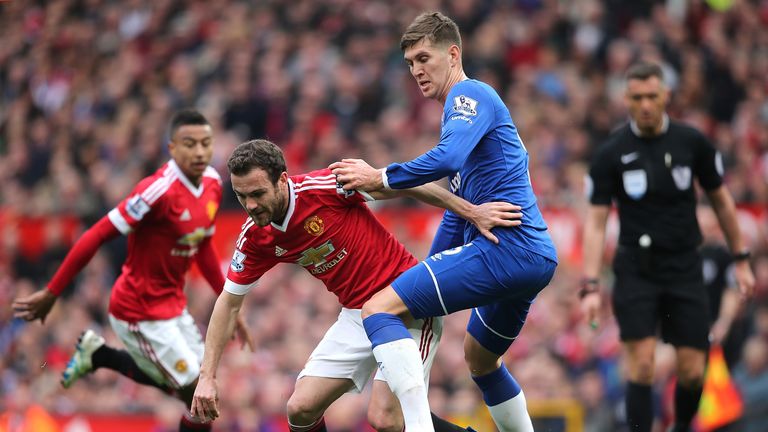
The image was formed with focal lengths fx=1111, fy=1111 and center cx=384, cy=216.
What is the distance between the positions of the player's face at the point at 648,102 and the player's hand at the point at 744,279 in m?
1.29

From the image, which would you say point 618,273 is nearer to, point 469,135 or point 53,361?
point 469,135

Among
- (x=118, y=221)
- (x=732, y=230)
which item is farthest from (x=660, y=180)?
(x=118, y=221)

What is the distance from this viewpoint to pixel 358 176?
20.8ft

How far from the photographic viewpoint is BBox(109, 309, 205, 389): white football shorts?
27.5ft

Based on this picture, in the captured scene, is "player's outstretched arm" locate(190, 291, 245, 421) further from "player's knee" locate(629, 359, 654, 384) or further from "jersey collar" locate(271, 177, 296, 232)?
"player's knee" locate(629, 359, 654, 384)

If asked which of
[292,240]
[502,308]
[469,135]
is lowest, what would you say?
[502,308]

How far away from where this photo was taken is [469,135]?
6.25m

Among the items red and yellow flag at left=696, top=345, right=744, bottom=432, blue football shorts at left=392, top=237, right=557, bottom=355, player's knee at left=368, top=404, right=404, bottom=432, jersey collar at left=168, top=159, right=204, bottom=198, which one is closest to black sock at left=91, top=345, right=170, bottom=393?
jersey collar at left=168, top=159, right=204, bottom=198

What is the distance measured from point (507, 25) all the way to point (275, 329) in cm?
611

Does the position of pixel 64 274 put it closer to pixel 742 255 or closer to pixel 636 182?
pixel 636 182

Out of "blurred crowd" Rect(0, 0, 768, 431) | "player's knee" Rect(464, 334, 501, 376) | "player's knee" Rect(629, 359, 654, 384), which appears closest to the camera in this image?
"player's knee" Rect(464, 334, 501, 376)

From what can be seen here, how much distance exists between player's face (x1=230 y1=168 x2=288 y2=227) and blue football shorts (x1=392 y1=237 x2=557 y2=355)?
84 centimetres

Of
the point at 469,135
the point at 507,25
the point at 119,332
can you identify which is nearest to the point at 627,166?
the point at 469,135

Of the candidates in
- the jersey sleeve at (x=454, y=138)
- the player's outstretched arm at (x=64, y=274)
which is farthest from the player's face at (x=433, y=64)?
the player's outstretched arm at (x=64, y=274)
